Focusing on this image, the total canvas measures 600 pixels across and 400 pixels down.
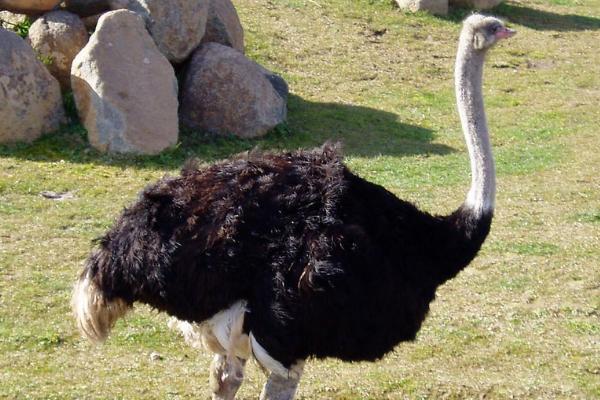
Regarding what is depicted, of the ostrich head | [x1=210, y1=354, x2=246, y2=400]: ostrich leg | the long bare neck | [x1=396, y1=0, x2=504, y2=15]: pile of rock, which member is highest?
the ostrich head

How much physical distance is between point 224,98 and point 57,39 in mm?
1656

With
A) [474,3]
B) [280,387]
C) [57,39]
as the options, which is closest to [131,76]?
[57,39]

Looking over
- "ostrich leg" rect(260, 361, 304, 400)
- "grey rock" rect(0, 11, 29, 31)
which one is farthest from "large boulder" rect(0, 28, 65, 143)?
"ostrich leg" rect(260, 361, 304, 400)

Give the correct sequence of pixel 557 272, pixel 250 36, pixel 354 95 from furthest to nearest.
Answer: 1. pixel 250 36
2. pixel 354 95
3. pixel 557 272

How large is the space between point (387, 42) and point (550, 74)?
219 cm

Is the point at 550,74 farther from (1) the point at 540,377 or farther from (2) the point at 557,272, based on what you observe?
(1) the point at 540,377

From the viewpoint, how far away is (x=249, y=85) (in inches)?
416

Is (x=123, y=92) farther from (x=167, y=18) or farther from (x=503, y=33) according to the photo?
(x=503, y=33)

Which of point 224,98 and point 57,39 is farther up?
point 57,39

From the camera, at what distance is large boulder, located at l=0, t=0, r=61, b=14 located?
33.4 ft

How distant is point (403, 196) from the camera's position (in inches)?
359

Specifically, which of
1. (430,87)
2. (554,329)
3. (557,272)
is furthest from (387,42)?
(554,329)

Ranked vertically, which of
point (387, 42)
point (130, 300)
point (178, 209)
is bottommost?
point (387, 42)

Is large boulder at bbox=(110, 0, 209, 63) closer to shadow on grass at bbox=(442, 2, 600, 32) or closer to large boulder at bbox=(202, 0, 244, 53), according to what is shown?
large boulder at bbox=(202, 0, 244, 53)
